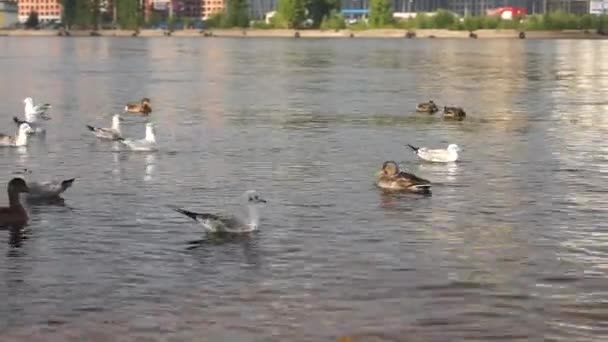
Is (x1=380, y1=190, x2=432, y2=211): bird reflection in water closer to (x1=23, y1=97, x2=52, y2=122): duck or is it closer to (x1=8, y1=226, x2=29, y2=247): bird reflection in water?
(x1=8, y1=226, x2=29, y2=247): bird reflection in water

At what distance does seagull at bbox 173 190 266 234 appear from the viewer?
59.6 feet

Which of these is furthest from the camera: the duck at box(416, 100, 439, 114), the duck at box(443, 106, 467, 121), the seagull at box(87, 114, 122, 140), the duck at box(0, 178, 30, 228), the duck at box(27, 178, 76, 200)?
the duck at box(416, 100, 439, 114)

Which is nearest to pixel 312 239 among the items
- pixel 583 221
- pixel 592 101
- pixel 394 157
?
pixel 583 221

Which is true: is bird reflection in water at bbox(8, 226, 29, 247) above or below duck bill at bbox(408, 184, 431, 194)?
below

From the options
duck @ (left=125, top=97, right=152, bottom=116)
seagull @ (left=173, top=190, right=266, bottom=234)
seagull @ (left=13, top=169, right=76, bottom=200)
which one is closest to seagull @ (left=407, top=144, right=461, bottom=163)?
seagull @ (left=13, top=169, right=76, bottom=200)

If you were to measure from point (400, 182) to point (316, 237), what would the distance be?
456cm

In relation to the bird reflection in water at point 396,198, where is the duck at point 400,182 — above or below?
above

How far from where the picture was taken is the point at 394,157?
95.1ft

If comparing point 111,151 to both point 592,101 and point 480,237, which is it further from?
point 592,101

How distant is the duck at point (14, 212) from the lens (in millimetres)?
18969

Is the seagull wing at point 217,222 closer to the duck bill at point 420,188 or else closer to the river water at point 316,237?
the river water at point 316,237

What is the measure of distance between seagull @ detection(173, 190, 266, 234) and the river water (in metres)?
0.23

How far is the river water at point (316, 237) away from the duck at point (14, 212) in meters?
0.25

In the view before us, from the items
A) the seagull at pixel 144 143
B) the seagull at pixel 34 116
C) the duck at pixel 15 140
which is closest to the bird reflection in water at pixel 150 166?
the seagull at pixel 144 143
